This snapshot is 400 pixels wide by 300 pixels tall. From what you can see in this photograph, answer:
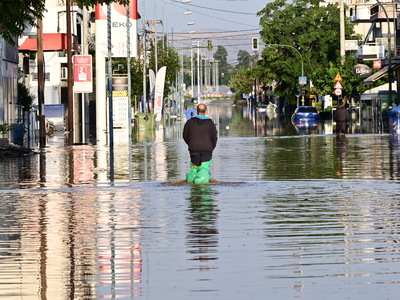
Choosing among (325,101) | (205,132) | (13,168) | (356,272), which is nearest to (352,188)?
(205,132)

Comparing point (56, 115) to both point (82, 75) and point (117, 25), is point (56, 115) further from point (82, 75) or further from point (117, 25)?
point (82, 75)

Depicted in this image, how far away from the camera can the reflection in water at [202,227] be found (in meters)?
11.3

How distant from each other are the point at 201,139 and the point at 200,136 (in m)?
0.07

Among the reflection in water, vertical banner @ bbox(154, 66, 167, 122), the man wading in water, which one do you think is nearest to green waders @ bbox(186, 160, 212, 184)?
the man wading in water

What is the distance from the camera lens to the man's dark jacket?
2023cm

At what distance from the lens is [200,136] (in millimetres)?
20375

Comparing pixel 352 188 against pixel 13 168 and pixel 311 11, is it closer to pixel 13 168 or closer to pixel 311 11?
pixel 13 168

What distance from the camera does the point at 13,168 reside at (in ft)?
96.8

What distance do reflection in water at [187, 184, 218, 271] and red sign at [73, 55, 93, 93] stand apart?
35.7 m

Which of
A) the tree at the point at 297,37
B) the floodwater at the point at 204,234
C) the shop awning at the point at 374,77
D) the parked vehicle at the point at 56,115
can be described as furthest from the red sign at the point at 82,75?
the tree at the point at 297,37

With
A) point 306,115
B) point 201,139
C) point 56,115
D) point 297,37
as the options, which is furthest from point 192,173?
point 297,37

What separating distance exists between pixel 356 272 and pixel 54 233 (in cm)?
507

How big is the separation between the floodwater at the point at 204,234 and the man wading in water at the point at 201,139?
512mm

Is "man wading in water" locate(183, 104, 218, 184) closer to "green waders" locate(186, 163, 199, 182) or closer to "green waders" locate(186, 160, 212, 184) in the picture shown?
"green waders" locate(186, 160, 212, 184)
